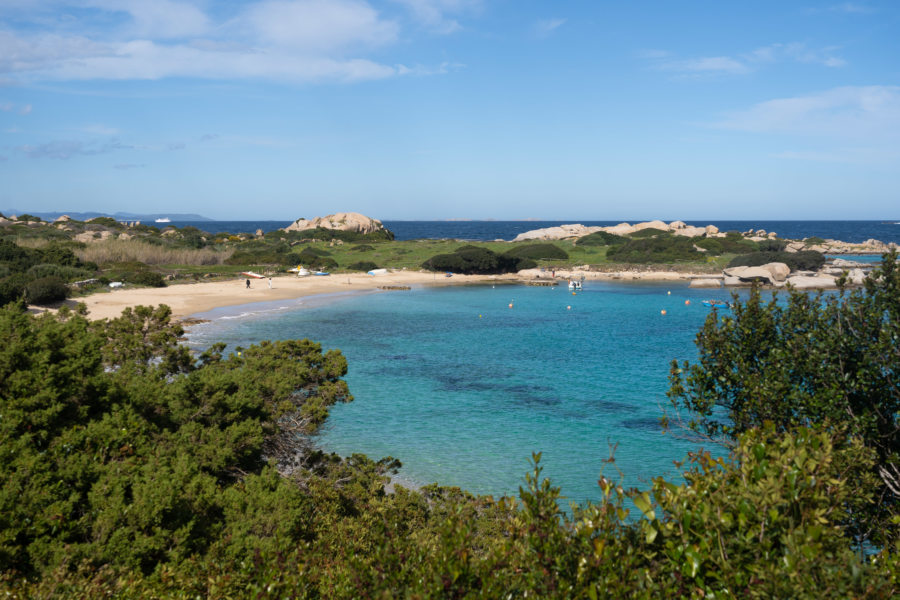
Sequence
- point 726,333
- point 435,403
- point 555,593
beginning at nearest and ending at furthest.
Answer: point 555,593
point 726,333
point 435,403

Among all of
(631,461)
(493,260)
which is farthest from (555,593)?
(493,260)

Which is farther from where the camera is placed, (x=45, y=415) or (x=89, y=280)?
(x=89, y=280)

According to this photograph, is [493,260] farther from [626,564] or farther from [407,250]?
[626,564]

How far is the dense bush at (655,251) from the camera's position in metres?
93.7

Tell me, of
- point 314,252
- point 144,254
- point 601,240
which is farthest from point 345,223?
point 144,254

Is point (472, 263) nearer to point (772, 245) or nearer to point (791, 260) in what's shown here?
point (791, 260)

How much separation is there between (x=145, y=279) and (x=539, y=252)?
60.8m

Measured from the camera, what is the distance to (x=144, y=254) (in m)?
68.9

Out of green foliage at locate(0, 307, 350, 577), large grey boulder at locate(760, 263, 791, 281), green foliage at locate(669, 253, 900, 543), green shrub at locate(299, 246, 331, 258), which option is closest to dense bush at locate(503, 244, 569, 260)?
green shrub at locate(299, 246, 331, 258)

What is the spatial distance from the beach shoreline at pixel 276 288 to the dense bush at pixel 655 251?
31.2ft

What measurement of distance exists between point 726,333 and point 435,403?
15696 mm

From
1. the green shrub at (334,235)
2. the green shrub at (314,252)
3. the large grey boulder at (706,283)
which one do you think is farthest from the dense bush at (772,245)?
the green shrub at (314,252)

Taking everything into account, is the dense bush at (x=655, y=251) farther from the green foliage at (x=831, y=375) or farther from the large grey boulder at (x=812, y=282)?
the green foliage at (x=831, y=375)

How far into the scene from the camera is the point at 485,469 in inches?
758
